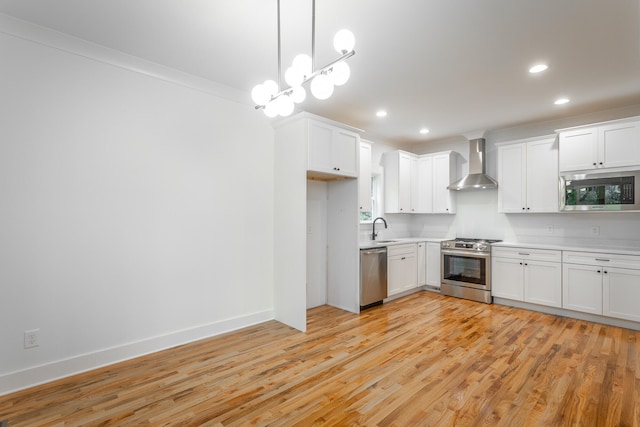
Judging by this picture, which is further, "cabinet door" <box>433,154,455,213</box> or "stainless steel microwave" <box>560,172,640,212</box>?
"cabinet door" <box>433,154,455,213</box>

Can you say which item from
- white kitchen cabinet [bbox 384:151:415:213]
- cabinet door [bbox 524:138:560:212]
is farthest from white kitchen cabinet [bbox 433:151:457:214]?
cabinet door [bbox 524:138:560:212]

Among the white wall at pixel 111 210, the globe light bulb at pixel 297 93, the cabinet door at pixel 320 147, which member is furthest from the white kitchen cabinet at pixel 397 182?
the globe light bulb at pixel 297 93

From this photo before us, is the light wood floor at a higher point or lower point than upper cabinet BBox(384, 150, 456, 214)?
lower

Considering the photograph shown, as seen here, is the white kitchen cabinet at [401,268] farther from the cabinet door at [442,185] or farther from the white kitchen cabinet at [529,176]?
the white kitchen cabinet at [529,176]

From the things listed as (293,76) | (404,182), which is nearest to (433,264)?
(404,182)

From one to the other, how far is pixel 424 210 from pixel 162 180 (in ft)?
14.9

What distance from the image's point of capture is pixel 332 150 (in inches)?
154

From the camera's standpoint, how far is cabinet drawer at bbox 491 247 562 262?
13.8 ft

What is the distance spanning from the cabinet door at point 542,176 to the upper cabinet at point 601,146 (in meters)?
0.20

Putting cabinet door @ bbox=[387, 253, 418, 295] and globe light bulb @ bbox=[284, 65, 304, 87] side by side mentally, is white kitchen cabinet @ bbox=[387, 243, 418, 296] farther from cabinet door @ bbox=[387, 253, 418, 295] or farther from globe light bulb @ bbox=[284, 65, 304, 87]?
globe light bulb @ bbox=[284, 65, 304, 87]

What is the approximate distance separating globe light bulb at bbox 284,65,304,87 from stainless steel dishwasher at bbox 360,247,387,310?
288 cm

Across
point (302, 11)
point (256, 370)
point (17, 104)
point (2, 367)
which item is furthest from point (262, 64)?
point (2, 367)

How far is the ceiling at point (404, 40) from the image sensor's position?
2213 millimetres

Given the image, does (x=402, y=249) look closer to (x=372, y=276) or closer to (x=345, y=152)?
(x=372, y=276)
